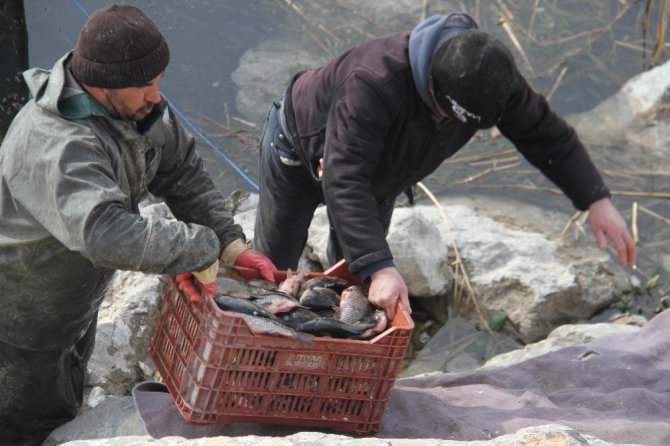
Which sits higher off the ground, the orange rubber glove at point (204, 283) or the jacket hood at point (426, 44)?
the jacket hood at point (426, 44)

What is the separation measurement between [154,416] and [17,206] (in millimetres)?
942

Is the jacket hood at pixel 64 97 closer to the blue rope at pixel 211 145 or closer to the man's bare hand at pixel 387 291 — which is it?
the man's bare hand at pixel 387 291

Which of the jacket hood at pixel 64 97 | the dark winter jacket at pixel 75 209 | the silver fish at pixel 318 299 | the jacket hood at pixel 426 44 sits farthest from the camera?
the jacket hood at pixel 426 44

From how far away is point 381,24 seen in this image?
9625mm

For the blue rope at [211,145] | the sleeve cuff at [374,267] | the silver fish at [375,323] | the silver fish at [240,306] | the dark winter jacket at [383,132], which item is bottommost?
the blue rope at [211,145]

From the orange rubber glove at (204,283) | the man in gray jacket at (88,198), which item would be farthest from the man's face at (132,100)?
the orange rubber glove at (204,283)

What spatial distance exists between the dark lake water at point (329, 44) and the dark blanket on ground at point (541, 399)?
2.96 meters

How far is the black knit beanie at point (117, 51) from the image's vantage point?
3.47 m

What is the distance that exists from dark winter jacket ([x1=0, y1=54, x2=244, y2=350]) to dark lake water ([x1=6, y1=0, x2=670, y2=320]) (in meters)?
3.90

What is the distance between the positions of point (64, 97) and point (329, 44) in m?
6.04

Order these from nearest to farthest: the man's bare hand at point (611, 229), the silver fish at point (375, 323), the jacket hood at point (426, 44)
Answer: the silver fish at point (375, 323) < the jacket hood at point (426, 44) < the man's bare hand at point (611, 229)

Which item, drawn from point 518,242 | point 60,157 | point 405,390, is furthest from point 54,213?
point 518,242

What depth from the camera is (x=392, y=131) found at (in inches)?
169

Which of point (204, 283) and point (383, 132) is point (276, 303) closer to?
point (204, 283)
